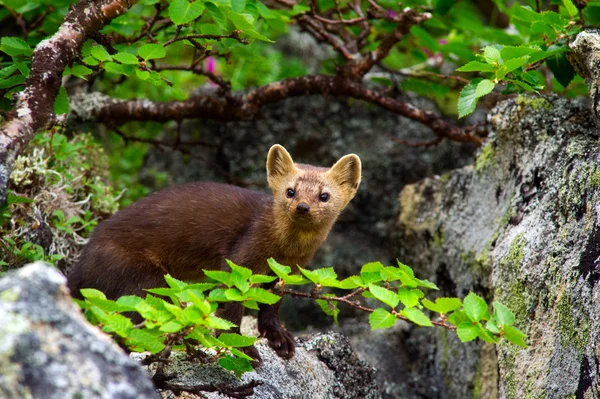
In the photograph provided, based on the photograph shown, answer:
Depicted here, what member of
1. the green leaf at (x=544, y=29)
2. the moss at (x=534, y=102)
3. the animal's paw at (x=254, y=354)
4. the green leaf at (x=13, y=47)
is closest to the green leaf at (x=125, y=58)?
the green leaf at (x=13, y=47)

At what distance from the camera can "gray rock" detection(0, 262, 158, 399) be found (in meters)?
2.12

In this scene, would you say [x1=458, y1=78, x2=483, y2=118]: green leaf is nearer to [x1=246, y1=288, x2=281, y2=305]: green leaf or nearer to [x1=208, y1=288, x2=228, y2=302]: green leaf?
[x1=246, y1=288, x2=281, y2=305]: green leaf

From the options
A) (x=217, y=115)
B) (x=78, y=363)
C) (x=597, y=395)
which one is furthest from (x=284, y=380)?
(x=217, y=115)

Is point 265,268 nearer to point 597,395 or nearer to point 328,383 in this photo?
point 328,383

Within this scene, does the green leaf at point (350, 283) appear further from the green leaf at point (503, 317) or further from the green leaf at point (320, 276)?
the green leaf at point (503, 317)

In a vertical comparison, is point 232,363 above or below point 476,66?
below

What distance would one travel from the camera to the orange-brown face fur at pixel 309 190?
4.96 metres

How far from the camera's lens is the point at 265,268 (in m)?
5.05

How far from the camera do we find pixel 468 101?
13.4 feet

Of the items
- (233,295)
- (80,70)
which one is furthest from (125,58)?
(233,295)

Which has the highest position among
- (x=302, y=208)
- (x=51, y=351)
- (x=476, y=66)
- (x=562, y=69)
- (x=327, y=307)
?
(x=476, y=66)

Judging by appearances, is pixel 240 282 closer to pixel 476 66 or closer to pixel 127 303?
pixel 127 303

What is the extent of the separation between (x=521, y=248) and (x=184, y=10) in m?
2.56

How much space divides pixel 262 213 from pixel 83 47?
1.80m
